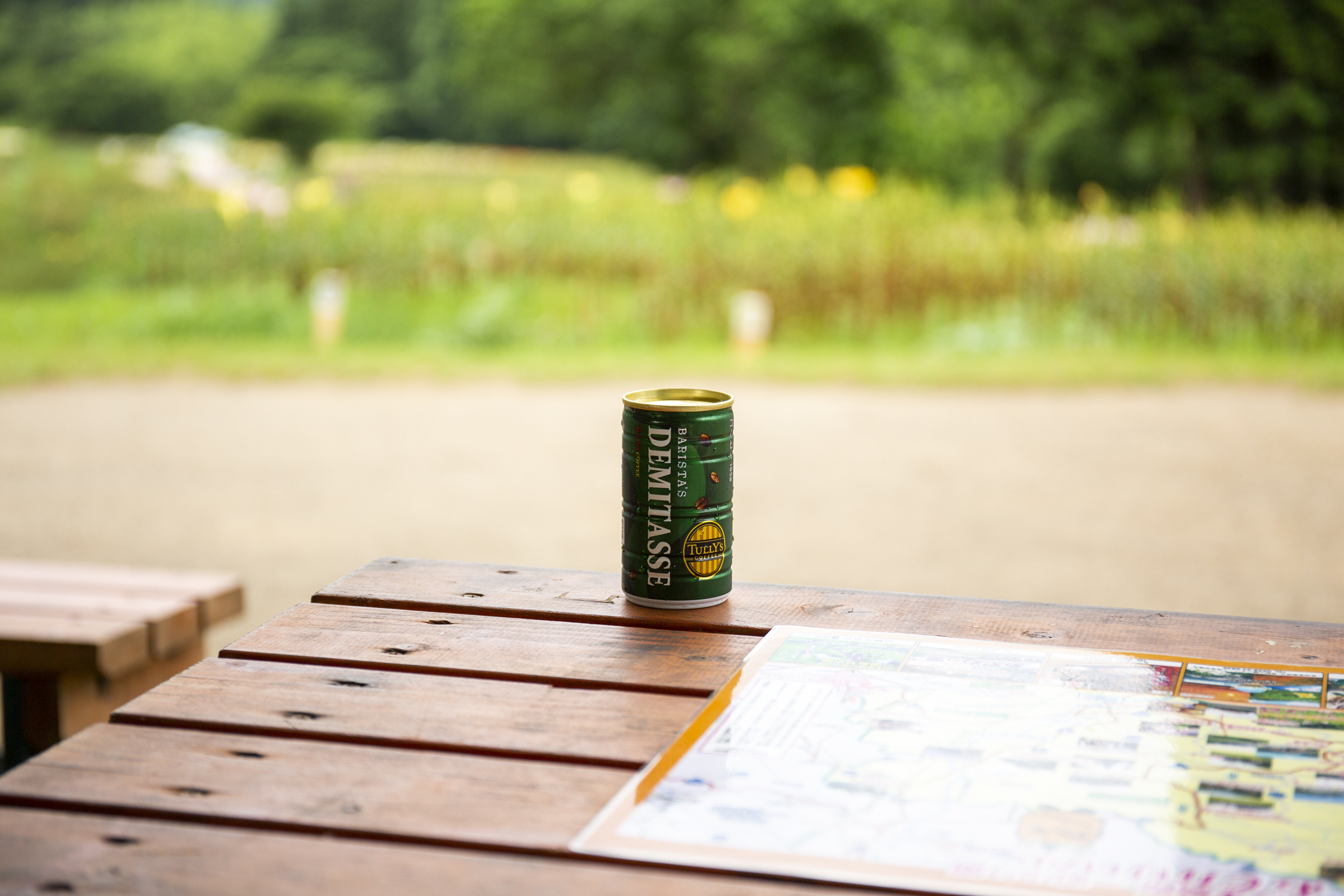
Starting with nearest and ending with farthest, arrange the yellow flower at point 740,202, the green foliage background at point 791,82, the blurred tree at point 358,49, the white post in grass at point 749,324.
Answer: the white post in grass at point 749,324, the yellow flower at point 740,202, the green foliage background at point 791,82, the blurred tree at point 358,49

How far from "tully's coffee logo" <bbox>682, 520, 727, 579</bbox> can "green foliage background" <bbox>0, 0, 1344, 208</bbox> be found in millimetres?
17735

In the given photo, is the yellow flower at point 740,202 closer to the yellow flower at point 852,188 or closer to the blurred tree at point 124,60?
the yellow flower at point 852,188

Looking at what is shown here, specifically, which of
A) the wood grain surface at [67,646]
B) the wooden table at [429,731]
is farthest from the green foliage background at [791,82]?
the wooden table at [429,731]

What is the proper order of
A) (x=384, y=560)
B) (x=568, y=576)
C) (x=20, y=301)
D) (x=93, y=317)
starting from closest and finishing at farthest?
1. (x=568, y=576)
2. (x=384, y=560)
3. (x=93, y=317)
4. (x=20, y=301)

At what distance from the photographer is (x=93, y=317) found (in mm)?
10773

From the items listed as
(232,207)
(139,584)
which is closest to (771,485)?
(139,584)

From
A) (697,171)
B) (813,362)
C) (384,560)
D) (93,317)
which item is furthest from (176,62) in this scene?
(384,560)

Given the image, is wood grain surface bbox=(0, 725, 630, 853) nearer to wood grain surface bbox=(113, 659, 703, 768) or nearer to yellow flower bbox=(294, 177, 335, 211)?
wood grain surface bbox=(113, 659, 703, 768)

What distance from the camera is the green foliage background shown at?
17.8 meters

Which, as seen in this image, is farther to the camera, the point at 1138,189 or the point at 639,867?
the point at 1138,189

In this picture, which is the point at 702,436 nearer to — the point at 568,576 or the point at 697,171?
the point at 568,576

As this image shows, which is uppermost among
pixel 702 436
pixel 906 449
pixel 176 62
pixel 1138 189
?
pixel 176 62

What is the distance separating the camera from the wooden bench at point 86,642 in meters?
2.57

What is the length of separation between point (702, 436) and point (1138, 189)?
870 inches
